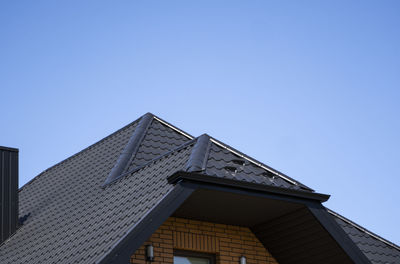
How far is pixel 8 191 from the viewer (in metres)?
12.6

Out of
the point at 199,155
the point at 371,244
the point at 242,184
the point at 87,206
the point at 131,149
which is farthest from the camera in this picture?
the point at 131,149

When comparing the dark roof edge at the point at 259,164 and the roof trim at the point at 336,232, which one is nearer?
the roof trim at the point at 336,232

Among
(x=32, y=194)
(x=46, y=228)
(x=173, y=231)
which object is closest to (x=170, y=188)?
(x=173, y=231)

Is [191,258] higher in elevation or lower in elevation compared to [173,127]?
lower

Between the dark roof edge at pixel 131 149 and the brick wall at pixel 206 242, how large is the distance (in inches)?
72.9

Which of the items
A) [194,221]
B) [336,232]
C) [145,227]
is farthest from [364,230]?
[145,227]

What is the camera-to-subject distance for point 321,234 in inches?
368

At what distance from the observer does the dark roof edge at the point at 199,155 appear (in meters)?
8.42

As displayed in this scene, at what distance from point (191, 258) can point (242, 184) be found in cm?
170

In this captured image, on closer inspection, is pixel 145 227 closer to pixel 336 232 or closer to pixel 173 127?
pixel 336 232

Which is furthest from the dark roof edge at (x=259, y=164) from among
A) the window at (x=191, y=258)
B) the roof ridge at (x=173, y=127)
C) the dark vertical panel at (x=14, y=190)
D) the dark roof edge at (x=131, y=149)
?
the dark vertical panel at (x=14, y=190)

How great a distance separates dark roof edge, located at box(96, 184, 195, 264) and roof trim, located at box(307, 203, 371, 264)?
1.99 m

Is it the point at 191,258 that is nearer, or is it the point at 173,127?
the point at 191,258

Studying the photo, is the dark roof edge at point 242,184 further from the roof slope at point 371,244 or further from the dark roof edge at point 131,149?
the dark roof edge at point 131,149
